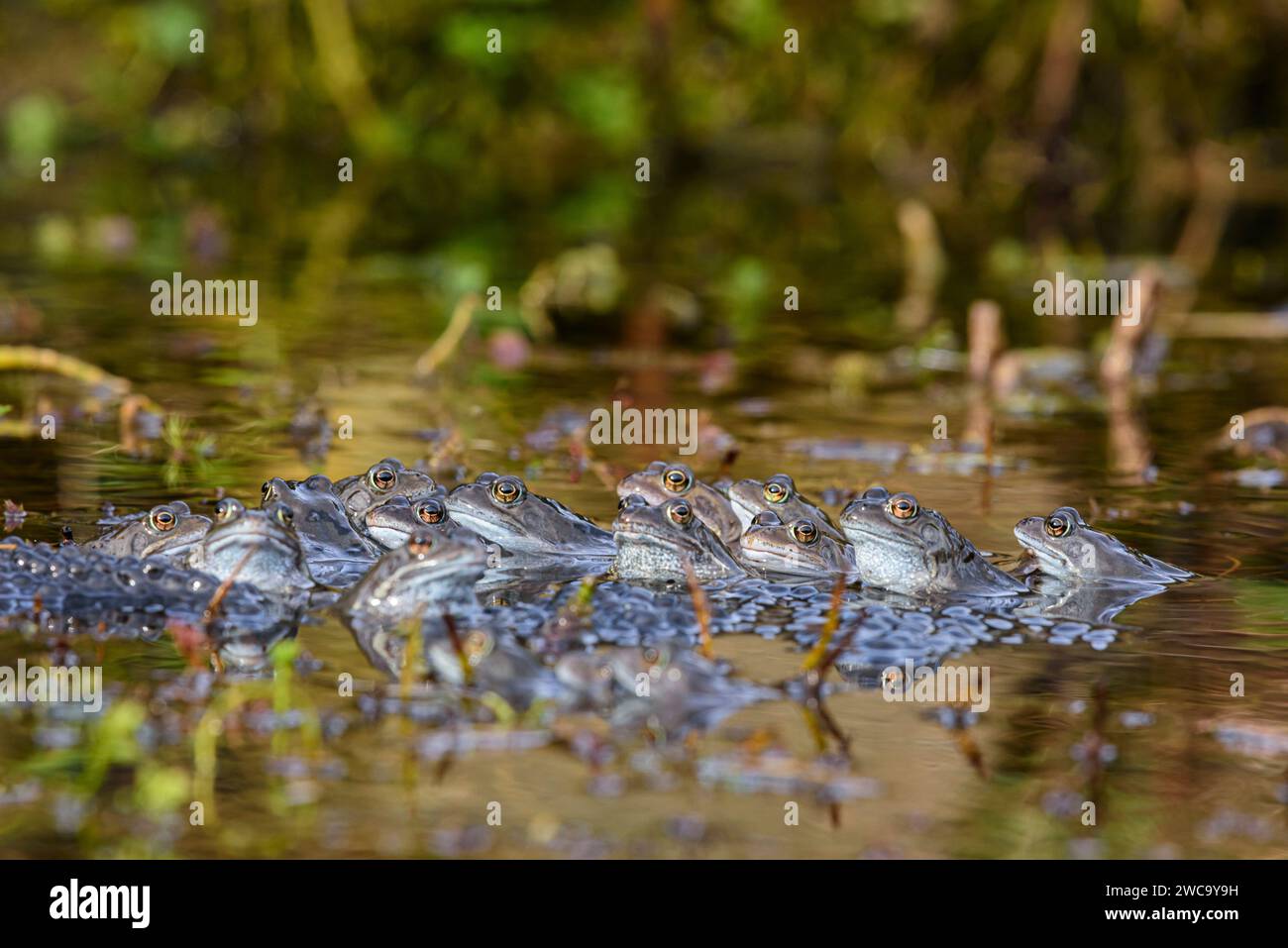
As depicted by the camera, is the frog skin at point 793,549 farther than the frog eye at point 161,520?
Yes

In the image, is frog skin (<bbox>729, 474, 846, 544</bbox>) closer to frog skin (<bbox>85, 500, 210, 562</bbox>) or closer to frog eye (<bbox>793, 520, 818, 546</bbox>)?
frog eye (<bbox>793, 520, 818, 546</bbox>)

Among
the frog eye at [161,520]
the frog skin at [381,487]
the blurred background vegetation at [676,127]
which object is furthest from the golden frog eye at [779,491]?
the blurred background vegetation at [676,127]

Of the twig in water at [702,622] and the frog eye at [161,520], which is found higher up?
the frog eye at [161,520]

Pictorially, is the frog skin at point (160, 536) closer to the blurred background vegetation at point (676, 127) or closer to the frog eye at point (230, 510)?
the frog eye at point (230, 510)

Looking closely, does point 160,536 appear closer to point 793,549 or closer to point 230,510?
point 230,510

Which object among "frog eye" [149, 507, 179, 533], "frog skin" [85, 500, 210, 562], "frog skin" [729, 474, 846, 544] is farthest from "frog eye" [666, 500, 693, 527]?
"frog eye" [149, 507, 179, 533]

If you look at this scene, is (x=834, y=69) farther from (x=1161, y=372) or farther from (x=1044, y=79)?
(x=1161, y=372)

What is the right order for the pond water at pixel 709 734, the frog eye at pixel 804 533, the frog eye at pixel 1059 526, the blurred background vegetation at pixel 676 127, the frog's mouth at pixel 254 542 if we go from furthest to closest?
the blurred background vegetation at pixel 676 127 → the frog eye at pixel 1059 526 → the frog eye at pixel 804 533 → the frog's mouth at pixel 254 542 → the pond water at pixel 709 734

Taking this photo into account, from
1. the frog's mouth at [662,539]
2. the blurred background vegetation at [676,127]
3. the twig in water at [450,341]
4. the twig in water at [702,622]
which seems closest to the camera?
the twig in water at [702,622]
